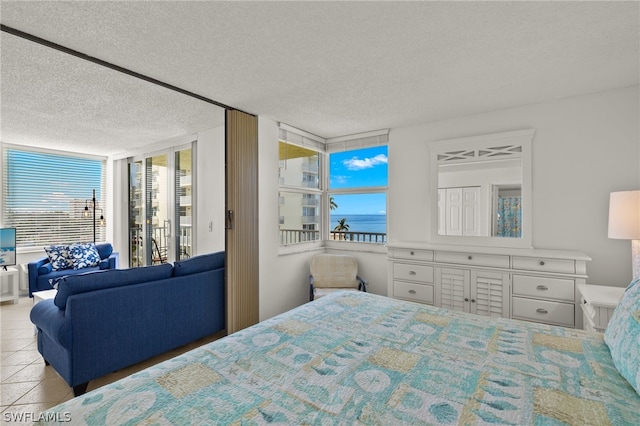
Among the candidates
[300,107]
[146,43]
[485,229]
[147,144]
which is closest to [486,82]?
[485,229]

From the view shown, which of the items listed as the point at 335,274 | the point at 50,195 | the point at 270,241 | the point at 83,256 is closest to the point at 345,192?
the point at 335,274

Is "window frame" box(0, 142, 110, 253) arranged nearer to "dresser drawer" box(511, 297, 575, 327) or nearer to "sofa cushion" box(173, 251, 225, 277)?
"sofa cushion" box(173, 251, 225, 277)

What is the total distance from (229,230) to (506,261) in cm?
279

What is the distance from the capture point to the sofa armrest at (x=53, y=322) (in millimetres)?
2090

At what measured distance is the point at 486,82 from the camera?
2.58 metres

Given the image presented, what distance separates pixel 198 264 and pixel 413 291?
2347mm

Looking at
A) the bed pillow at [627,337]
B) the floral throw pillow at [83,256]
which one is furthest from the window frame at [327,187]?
the floral throw pillow at [83,256]

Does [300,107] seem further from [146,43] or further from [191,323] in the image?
[191,323]

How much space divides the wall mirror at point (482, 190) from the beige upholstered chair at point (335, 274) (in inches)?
41.6

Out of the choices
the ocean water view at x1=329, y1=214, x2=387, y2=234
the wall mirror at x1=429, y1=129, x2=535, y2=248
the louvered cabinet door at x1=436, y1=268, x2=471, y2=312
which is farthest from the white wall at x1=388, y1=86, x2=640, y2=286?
the ocean water view at x1=329, y1=214, x2=387, y2=234

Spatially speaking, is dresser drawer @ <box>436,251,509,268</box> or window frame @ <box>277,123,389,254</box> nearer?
dresser drawer @ <box>436,251,509,268</box>

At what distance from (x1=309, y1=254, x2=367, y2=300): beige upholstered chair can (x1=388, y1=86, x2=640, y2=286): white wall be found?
6.62 feet

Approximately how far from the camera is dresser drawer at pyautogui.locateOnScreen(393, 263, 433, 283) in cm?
334

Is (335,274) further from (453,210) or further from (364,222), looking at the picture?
(453,210)
